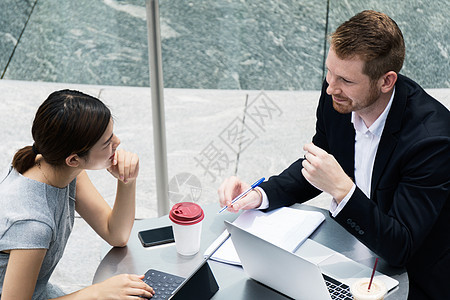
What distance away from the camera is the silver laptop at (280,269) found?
1342mm

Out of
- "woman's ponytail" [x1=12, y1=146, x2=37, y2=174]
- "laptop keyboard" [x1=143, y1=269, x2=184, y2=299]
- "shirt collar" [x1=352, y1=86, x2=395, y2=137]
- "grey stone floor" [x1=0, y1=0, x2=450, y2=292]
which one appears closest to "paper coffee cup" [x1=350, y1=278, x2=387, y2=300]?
"laptop keyboard" [x1=143, y1=269, x2=184, y2=299]

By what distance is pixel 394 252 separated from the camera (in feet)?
5.08

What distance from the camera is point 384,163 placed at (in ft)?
5.53

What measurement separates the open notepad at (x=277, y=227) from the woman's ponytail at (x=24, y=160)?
1.79ft

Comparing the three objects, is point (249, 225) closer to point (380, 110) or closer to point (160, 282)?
point (160, 282)

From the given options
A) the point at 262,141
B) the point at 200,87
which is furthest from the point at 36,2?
the point at 262,141

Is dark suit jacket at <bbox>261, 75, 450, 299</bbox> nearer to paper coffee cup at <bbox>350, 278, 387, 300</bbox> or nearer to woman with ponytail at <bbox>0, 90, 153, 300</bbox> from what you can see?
paper coffee cup at <bbox>350, 278, 387, 300</bbox>

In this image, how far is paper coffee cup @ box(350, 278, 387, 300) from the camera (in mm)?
1237

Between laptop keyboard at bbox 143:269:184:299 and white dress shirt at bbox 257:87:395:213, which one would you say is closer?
laptop keyboard at bbox 143:269:184:299

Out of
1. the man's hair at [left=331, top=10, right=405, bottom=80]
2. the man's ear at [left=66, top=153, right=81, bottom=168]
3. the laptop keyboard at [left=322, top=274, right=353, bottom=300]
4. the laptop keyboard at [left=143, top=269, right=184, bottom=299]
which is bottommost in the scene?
the laptop keyboard at [left=143, top=269, right=184, bottom=299]

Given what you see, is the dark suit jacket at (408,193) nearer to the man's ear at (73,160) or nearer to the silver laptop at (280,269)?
the silver laptop at (280,269)

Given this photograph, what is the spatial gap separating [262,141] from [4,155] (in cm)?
156

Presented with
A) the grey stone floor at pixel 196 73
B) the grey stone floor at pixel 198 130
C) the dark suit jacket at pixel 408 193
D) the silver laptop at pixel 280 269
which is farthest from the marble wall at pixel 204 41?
the silver laptop at pixel 280 269

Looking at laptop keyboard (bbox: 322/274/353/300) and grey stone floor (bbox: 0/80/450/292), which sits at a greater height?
laptop keyboard (bbox: 322/274/353/300)
